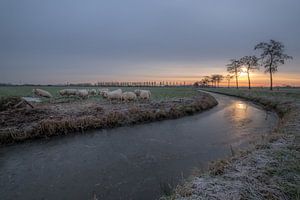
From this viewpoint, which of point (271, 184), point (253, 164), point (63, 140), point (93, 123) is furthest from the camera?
point (93, 123)

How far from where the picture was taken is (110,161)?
8.65 m

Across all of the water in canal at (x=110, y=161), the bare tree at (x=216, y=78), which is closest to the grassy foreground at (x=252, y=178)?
the water in canal at (x=110, y=161)

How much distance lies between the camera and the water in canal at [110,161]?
21.1 ft

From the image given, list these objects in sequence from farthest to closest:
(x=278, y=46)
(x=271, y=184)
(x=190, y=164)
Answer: (x=278, y=46)
(x=190, y=164)
(x=271, y=184)

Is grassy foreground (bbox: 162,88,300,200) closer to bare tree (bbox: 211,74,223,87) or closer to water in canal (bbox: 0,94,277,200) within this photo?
water in canal (bbox: 0,94,277,200)

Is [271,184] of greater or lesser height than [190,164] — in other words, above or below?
above

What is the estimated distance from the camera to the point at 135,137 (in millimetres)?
12266

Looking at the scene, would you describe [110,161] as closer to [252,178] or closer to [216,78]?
[252,178]

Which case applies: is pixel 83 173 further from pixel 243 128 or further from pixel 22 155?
pixel 243 128

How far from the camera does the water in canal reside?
21.1 ft

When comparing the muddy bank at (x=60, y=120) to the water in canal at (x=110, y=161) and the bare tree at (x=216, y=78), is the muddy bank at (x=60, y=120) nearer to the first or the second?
the water in canal at (x=110, y=161)

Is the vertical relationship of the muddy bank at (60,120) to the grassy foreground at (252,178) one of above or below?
above

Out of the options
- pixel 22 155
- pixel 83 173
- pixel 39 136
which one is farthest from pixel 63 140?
pixel 83 173

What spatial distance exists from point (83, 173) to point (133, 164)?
187 centimetres
